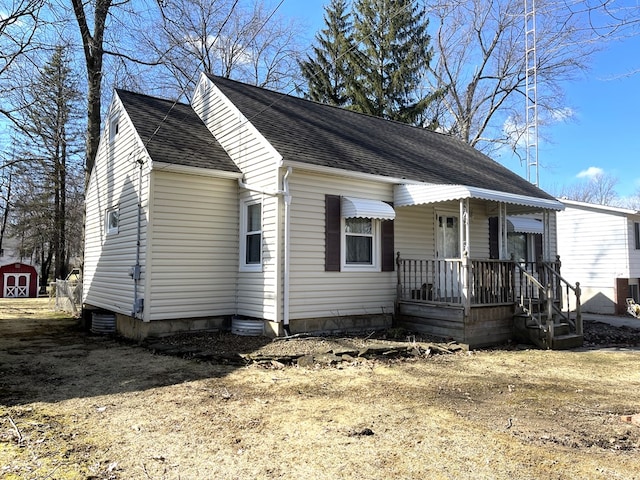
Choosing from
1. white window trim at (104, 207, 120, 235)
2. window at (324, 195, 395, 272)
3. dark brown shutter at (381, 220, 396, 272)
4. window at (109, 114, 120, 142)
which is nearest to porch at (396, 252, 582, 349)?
dark brown shutter at (381, 220, 396, 272)

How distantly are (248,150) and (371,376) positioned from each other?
563 centimetres

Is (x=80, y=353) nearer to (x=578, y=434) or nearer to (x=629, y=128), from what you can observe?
(x=578, y=434)

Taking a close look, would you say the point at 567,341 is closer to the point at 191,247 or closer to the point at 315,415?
the point at 315,415

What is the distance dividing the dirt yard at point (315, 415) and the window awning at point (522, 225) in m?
5.11

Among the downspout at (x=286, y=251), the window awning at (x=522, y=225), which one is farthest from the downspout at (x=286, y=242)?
the window awning at (x=522, y=225)

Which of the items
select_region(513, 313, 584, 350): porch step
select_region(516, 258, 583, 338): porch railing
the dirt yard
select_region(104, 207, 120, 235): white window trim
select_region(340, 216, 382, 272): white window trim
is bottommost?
the dirt yard

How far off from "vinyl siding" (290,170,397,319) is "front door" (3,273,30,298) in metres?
22.4

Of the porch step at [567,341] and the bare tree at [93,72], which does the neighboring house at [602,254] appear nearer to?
the porch step at [567,341]

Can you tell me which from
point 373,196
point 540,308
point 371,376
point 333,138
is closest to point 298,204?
point 373,196

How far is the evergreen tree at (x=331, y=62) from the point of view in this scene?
2767 centimetres

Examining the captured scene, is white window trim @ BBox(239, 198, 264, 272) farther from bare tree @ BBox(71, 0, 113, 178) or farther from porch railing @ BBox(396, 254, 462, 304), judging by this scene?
bare tree @ BBox(71, 0, 113, 178)

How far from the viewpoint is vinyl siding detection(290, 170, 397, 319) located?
880cm

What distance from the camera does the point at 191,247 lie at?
935 centimetres

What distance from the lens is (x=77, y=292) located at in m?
14.8
